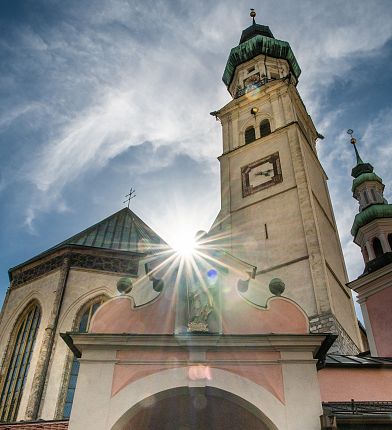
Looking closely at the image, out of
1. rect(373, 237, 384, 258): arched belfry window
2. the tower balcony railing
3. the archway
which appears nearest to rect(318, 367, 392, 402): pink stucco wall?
the archway

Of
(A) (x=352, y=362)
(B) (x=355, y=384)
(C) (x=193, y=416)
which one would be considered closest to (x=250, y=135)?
(A) (x=352, y=362)

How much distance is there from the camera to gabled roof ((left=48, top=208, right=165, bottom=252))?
15.9 meters

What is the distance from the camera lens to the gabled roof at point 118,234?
1593cm

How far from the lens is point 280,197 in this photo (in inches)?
741

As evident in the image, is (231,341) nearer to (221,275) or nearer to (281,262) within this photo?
(221,275)

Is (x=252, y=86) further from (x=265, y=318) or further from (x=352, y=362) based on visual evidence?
(x=265, y=318)

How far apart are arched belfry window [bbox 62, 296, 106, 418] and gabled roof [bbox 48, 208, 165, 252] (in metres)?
2.17

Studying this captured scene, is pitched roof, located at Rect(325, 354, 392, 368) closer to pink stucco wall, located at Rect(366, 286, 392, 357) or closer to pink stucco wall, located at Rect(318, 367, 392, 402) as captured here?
pink stucco wall, located at Rect(318, 367, 392, 402)

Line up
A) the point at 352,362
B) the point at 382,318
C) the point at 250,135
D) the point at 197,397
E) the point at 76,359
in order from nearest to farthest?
the point at 197,397, the point at 352,362, the point at 76,359, the point at 382,318, the point at 250,135

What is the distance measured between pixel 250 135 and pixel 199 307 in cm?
1587

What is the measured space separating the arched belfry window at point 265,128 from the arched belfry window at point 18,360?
42.6ft

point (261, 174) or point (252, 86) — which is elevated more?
point (252, 86)

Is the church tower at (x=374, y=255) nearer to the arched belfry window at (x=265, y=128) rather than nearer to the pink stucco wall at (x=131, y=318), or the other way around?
the arched belfry window at (x=265, y=128)

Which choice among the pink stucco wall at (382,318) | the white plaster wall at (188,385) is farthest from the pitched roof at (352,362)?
the white plaster wall at (188,385)
